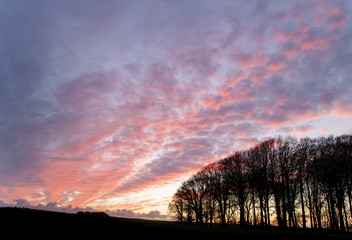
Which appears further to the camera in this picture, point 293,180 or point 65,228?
point 293,180

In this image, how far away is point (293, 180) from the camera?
46.5 meters

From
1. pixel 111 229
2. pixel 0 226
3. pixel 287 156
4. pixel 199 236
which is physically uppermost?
pixel 287 156

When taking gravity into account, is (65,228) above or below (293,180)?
below

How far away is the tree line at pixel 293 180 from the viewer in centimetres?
4375

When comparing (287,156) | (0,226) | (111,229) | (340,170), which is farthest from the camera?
(287,156)

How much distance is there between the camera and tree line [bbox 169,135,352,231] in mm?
43750

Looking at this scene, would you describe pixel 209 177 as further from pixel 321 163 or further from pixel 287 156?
→ pixel 321 163

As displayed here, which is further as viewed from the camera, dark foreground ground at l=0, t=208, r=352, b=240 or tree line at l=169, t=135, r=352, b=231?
tree line at l=169, t=135, r=352, b=231

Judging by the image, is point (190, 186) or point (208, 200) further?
point (190, 186)

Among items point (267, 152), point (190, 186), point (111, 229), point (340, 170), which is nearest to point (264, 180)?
point (267, 152)

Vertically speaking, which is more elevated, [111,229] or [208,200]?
[111,229]

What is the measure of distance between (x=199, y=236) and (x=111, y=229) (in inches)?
352

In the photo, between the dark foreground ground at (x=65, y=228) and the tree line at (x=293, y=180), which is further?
the tree line at (x=293, y=180)

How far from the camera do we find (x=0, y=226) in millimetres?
15094
